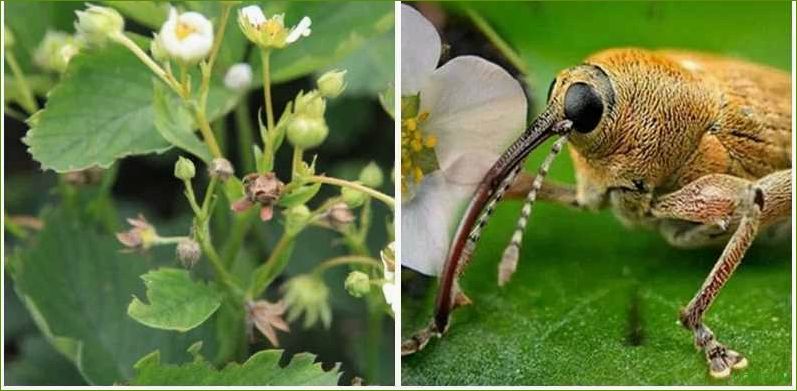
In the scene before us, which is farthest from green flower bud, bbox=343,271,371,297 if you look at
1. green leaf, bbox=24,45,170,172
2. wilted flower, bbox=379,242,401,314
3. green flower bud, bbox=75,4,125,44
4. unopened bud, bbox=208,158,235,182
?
green flower bud, bbox=75,4,125,44

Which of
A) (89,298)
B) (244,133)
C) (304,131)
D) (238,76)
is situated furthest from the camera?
(244,133)

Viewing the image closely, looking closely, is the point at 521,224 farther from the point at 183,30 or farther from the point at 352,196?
the point at 183,30

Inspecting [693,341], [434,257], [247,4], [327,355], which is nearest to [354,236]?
[434,257]

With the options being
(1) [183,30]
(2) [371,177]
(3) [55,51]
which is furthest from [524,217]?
(3) [55,51]

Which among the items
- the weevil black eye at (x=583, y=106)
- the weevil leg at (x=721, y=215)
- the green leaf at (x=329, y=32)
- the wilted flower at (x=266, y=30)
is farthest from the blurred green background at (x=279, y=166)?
the weevil leg at (x=721, y=215)

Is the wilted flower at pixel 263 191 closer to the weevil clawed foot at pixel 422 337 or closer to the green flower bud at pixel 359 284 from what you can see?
the green flower bud at pixel 359 284

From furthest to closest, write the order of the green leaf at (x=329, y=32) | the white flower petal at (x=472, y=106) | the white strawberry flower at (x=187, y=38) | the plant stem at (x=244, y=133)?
the plant stem at (x=244, y=133)
the green leaf at (x=329, y=32)
the white flower petal at (x=472, y=106)
the white strawberry flower at (x=187, y=38)
